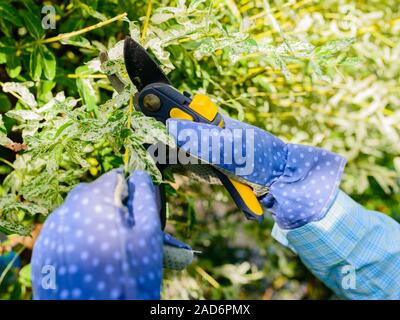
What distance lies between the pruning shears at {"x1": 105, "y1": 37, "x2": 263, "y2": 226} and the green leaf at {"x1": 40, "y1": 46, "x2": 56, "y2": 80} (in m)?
0.19

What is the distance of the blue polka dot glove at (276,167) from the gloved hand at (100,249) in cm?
16

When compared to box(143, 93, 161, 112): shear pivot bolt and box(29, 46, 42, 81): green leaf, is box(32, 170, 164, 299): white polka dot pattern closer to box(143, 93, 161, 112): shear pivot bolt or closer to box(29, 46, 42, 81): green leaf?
box(143, 93, 161, 112): shear pivot bolt

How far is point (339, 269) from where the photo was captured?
28.6 inches

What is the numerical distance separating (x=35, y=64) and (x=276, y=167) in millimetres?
353

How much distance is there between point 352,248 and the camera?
692 mm

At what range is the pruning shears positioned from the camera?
56cm

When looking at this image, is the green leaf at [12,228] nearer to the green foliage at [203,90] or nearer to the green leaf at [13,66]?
the green foliage at [203,90]

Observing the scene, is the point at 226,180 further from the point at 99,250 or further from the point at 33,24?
the point at 33,24

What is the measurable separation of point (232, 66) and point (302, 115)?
0.30 meters
